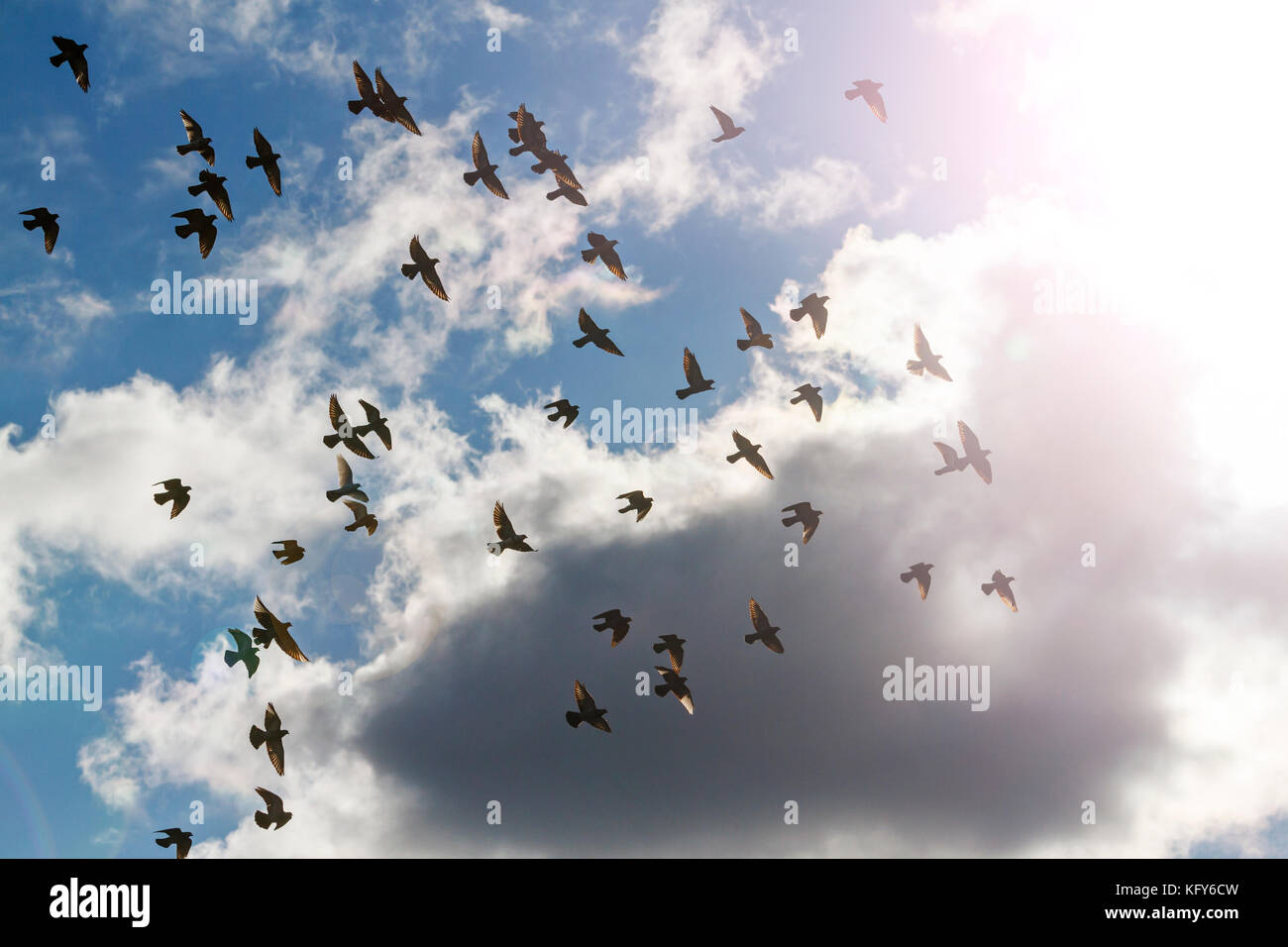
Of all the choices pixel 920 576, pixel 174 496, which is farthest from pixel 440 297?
pixel 920 576

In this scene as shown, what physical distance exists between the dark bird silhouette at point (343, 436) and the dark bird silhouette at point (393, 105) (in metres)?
11.4

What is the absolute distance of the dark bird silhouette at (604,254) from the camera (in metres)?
36.0

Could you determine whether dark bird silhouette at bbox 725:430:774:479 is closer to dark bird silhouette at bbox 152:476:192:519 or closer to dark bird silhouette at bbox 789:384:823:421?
dark bird silhouette at bbox 789:384:823:421

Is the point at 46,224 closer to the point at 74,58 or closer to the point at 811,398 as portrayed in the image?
the point at 74,58

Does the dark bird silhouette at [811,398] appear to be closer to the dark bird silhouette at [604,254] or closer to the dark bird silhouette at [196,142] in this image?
the dark bird silhouette at [604,254]

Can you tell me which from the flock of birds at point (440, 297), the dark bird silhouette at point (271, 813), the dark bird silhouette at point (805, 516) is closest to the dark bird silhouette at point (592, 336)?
the flock of birds at point (440, 297)

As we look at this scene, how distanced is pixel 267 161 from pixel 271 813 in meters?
26.0

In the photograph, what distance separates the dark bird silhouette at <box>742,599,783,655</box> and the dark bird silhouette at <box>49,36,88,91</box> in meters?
33.9

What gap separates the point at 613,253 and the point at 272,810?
88.0 ft

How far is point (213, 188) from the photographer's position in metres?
32.9

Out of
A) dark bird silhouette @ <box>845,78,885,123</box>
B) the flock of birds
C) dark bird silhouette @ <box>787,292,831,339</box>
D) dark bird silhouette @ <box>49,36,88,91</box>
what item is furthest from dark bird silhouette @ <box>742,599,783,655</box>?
dark bird silhouette @ <box>49,36,88,91</box>

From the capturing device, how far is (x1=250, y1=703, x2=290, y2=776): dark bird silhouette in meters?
34.0
